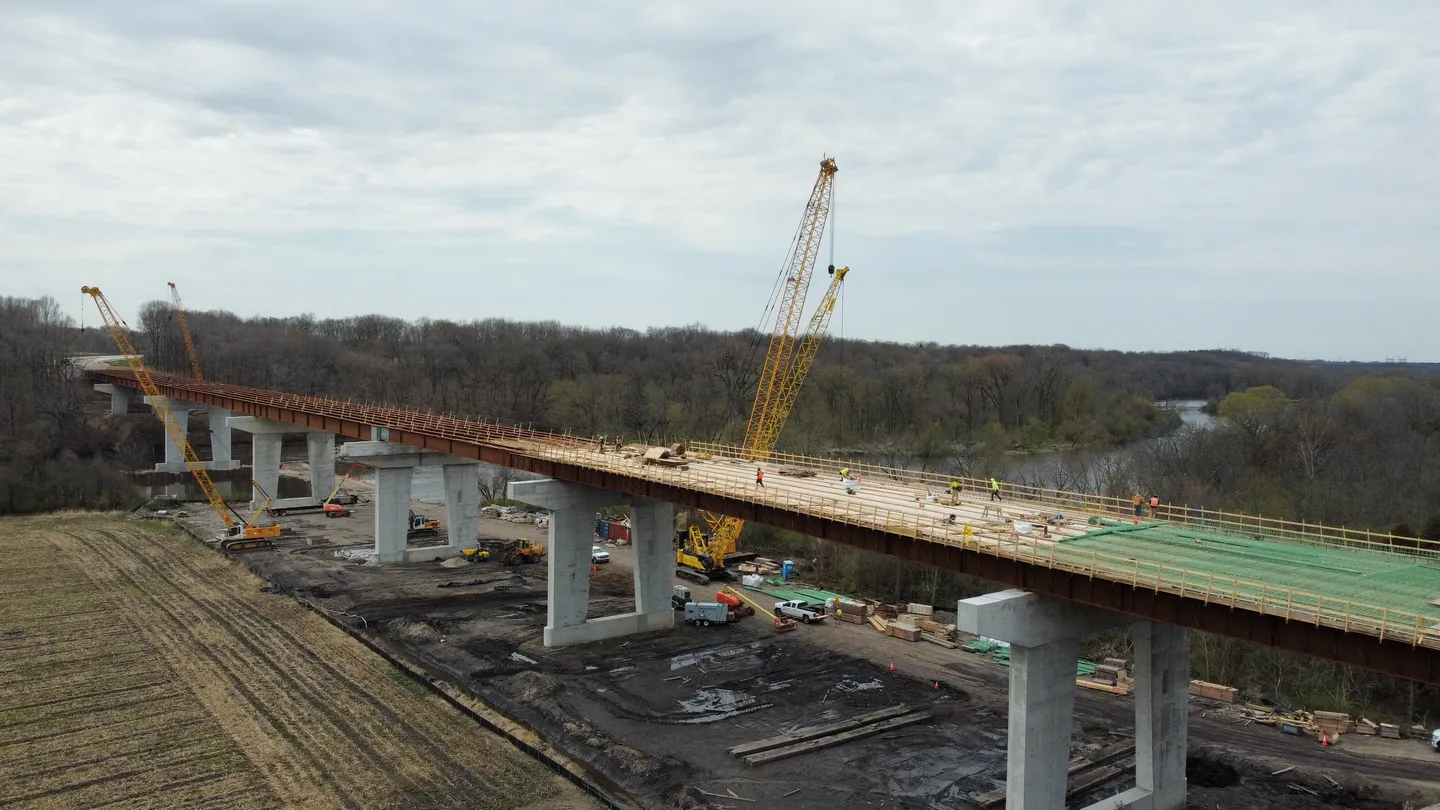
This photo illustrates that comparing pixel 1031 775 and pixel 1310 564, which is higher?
pixel 1310 564

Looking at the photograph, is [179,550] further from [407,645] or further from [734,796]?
[734,796]

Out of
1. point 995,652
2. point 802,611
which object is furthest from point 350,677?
point 995,652

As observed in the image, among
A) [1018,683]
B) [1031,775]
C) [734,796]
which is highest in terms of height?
[1018,683]

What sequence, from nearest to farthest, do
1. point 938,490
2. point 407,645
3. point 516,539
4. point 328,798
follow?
point 328,798 → point 938,490 → point 407,645 → point 516,539

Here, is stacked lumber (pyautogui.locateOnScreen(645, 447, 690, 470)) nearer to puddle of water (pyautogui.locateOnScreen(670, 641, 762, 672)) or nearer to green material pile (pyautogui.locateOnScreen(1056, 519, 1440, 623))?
puddle of water (pyautogui.locateOnScreen(670, 641, 762, 672))

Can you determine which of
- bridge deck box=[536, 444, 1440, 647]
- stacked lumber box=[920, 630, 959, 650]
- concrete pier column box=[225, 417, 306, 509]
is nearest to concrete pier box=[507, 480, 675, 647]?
bridge deck box=[536, 444, 1440, 647]

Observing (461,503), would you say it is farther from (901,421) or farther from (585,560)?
(901,421)

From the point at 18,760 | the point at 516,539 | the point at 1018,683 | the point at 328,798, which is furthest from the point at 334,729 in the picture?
the point at 516,539
